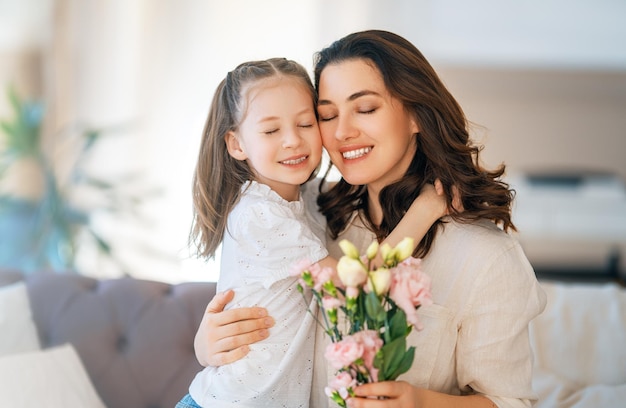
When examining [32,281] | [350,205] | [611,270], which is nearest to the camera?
[350,205]

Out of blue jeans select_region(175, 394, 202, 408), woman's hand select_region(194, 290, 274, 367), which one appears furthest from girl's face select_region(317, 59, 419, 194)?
blue jeans select_region(175, 394, 202, 408)

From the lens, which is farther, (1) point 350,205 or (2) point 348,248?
(1) point 350,205

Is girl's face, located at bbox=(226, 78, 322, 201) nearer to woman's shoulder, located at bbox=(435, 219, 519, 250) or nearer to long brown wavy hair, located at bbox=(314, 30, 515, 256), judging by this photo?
long brown wavy hair, located at bbox=(314, 30, 515, 256)

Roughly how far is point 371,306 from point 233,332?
51cm

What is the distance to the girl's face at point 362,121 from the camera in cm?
168

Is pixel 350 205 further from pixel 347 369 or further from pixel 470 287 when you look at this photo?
pixel 347 369

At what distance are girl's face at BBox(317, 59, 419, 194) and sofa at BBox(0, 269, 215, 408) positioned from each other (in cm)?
72

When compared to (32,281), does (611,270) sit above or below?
below

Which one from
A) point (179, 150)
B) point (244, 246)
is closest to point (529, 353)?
point (244, 246)

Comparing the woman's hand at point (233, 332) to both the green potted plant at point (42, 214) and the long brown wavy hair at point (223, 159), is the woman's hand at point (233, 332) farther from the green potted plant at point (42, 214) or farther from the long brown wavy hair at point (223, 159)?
the green potted plant at point (42, 214)

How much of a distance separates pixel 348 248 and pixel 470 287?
1.66ft

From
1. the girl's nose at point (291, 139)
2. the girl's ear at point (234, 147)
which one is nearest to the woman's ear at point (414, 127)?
the girl's nose at point (291, 139)

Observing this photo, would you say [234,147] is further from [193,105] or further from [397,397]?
[193,105]

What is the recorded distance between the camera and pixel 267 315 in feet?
5.40
